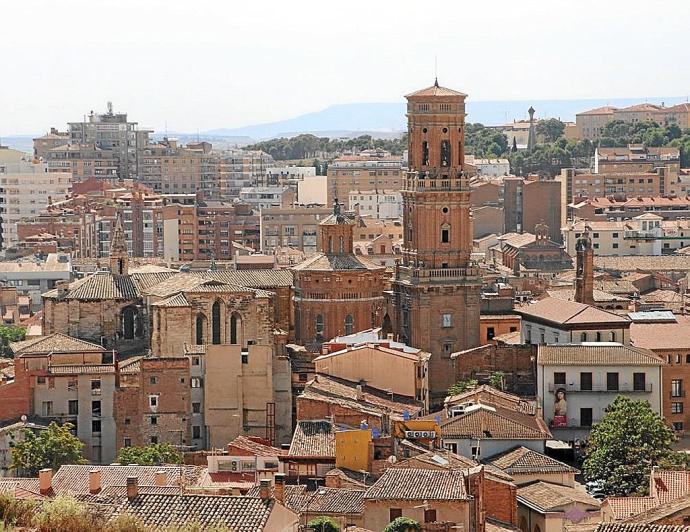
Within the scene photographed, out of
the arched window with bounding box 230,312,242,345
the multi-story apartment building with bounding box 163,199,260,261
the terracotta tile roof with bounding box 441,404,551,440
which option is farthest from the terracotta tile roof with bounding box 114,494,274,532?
the multi-story apartment building with bounding box 163,199,260,261

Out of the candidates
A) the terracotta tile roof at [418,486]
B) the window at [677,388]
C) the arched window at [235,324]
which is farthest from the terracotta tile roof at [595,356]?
the terracotta tile roof at [418,486]

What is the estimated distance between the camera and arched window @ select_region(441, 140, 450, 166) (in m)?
73.6

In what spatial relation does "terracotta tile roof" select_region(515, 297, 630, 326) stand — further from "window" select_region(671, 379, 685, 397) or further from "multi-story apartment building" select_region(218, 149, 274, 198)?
"multi-story apartment building" select_region(218, 149, 274, 198)

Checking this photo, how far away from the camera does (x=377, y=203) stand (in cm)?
15400

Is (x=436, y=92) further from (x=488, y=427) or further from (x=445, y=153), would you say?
(x=488, y=427)

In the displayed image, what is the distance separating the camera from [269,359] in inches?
2395

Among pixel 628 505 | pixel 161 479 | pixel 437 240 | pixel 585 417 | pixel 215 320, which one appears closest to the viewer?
pixel 161 479

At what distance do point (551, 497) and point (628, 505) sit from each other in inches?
77.5

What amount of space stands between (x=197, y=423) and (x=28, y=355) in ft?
17.2

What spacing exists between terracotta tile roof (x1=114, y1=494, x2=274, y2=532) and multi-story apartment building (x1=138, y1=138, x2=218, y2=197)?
15303 centimetres

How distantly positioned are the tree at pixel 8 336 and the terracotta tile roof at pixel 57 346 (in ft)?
66.0

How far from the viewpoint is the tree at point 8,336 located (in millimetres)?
85312

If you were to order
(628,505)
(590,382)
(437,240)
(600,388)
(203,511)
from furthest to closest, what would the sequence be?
1. (437,240)
2. (590,382)
3. (600,388)
4. (628,505)
5. (203,511)

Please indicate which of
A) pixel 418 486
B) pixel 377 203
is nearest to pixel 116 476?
pixel 418 486
